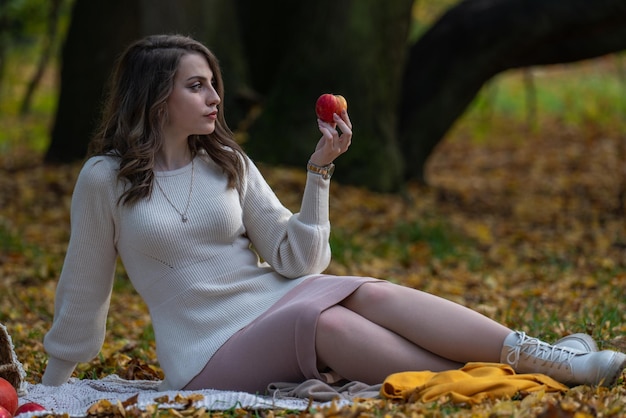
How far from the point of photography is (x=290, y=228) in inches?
151

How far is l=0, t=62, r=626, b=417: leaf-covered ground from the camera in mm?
4520

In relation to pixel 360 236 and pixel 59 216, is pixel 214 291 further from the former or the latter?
pixel 59 216

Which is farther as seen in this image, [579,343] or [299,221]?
[299,221]

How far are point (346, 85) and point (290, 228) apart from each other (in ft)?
19.0

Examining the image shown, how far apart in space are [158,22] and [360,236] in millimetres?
2526

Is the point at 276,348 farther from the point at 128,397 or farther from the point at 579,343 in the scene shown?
the point at 579,343

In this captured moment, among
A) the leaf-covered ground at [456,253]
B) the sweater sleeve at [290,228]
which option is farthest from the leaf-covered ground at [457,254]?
the sweater sleeve at [290,228]

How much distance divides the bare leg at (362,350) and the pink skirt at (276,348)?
4 cm

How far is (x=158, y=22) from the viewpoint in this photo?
8773 millimetres

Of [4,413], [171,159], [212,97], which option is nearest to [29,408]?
[4,413]

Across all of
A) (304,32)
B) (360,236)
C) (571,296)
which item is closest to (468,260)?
(360,236)

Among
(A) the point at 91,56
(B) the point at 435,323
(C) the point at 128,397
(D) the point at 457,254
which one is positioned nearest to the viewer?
(B) the point at 435,323

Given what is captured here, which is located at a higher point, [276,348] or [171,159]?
[171,159]

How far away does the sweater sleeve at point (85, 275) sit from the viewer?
369 centimetres
